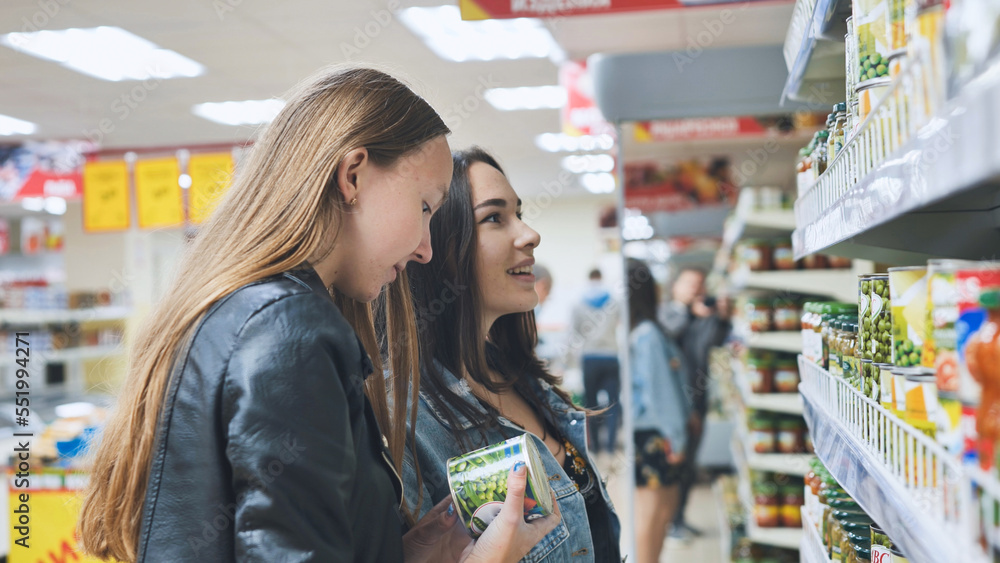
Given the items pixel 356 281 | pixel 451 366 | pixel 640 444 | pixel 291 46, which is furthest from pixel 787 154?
pixel 356 281

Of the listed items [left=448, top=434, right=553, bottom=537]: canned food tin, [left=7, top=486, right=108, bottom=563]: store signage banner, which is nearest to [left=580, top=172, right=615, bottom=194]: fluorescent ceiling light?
[left=7, top=486, right=108, bottom=563]: store signage banner

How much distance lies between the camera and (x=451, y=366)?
1.68 m

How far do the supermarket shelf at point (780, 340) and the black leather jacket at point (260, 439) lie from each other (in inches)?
122

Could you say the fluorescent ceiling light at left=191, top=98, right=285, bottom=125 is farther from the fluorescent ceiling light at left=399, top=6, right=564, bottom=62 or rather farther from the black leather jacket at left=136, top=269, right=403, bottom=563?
the black leather jacket at left=136, top=269, right=403, bottom=563

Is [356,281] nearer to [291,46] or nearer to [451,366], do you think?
[451,366]

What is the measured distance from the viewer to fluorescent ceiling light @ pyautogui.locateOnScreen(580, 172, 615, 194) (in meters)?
12.9

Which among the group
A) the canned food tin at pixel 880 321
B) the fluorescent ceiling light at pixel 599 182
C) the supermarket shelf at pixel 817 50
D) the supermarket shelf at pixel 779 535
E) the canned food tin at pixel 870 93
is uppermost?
the fluorescent ceiling light at pixel 599 182

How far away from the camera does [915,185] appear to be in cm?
64

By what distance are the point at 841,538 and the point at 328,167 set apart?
102cm

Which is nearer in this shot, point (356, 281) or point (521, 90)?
point (356, 281)

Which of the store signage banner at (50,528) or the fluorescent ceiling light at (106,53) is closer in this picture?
the store signage banner at (50,528)

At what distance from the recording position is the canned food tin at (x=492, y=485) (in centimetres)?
116

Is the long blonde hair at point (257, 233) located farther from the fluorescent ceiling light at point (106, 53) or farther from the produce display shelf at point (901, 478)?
the fluorescent ceiling light at point (106, 53)

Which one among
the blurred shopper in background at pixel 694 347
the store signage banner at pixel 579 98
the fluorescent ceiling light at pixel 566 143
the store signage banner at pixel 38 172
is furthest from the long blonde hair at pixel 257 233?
the store signage banner at pixel 38 172
